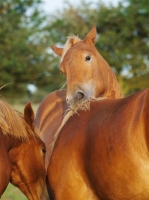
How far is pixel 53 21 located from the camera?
32250mm

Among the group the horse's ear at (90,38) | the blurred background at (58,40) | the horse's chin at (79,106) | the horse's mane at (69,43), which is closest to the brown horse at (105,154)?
the horse's chin at (79,106)

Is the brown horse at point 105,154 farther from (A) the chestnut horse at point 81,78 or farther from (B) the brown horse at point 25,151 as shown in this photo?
(A) the chestnut horse at point 81,78

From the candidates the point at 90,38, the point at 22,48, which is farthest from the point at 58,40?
the point at 90,38

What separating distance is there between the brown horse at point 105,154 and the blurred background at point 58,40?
2336 cm

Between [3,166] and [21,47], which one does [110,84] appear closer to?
[3,166]

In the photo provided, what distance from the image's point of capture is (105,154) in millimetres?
2803

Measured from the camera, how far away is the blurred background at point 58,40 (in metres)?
27.8

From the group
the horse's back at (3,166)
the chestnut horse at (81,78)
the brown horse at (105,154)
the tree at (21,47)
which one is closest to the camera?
the brown horse at (105,154)

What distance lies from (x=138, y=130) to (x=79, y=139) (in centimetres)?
67

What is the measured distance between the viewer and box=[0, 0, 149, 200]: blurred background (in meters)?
27.8

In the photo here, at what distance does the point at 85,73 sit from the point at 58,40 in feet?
87.4

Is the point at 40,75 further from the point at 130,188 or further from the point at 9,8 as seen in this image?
the point at 130,188

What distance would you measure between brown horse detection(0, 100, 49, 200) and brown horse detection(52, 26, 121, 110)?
45 centimetres

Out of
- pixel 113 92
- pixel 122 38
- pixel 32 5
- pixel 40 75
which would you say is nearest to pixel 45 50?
pixel 40 75
